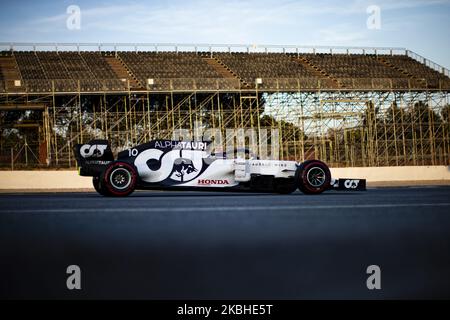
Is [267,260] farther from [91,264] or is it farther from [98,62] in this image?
[98,62]

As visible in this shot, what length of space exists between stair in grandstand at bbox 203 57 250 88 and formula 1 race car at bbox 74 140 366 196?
83.1 feet

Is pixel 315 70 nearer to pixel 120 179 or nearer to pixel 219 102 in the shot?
pixel 219 102

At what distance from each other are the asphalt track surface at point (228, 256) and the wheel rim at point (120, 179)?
269 inches

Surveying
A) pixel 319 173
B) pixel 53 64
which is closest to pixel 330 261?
pixel 319 173

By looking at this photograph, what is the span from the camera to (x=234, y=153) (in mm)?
16703

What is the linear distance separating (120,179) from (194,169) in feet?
5.17

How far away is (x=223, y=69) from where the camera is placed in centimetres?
4562

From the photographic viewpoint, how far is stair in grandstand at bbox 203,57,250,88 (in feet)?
140

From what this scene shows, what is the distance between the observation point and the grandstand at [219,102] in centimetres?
3844

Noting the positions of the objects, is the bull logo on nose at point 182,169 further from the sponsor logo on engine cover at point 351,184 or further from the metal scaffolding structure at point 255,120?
the metal scaffolding structure at point 255,120

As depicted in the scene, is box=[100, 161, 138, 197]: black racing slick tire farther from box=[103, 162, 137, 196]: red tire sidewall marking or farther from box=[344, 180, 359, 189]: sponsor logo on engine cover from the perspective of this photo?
box=[344, 180, 359, 189]: sponsor logo on engine cover

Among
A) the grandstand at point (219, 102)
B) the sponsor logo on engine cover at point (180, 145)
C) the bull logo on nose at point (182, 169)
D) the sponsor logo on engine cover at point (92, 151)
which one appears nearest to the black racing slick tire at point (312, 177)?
the sponsor logo on engine cover at point (180, 145)

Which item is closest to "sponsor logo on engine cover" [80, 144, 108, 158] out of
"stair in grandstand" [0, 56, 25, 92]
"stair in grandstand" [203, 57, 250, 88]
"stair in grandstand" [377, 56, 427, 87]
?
"stair in grandstand" [0, 56, 25, 92]
